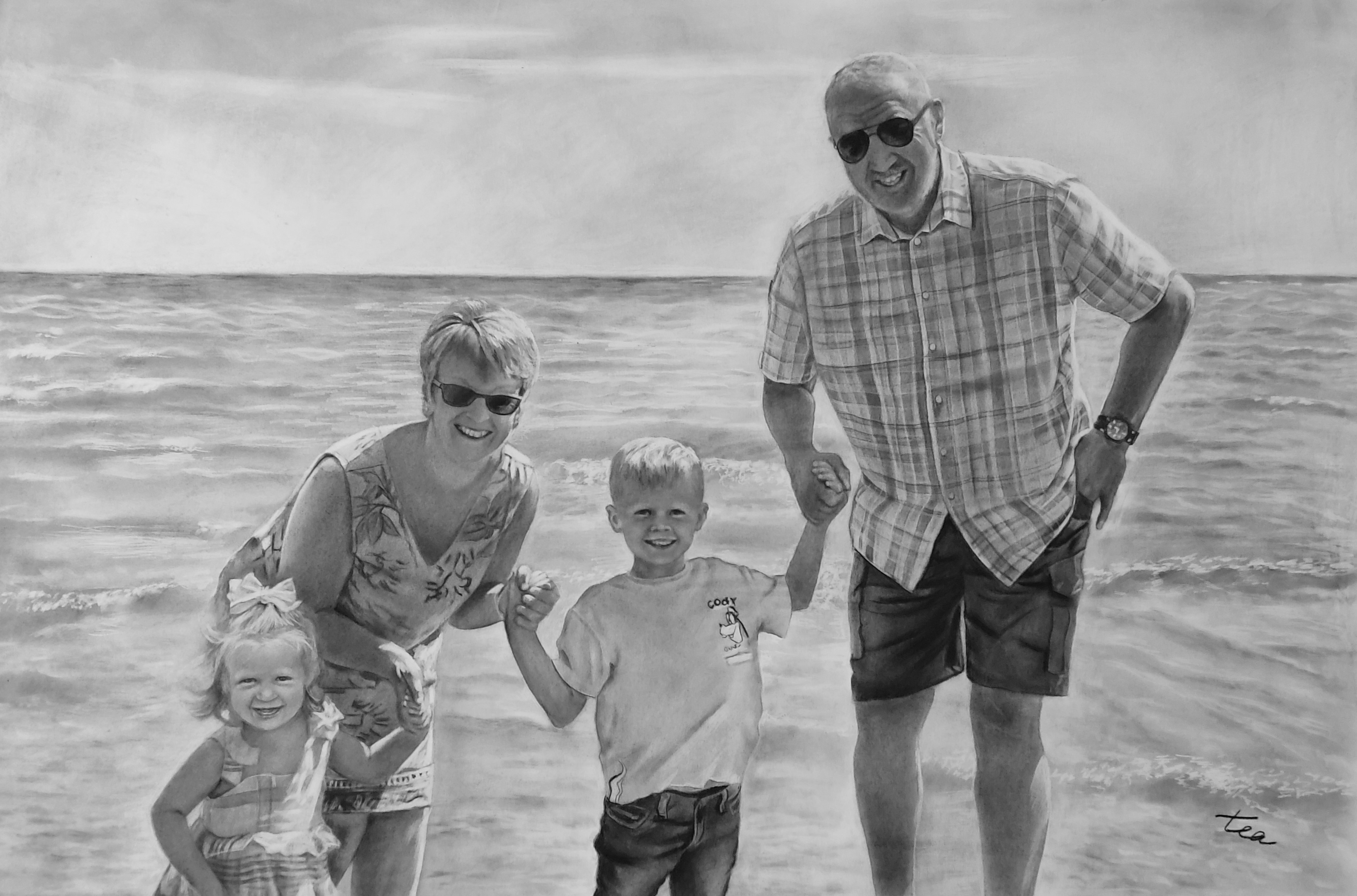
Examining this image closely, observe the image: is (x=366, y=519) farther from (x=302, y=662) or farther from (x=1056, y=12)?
(x=1056, y=12)

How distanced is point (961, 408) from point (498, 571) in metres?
1.12

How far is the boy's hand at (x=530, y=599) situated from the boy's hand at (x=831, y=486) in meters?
0.66

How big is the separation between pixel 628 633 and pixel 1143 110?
1.85 m

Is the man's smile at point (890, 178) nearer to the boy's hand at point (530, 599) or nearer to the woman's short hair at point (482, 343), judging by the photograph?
the woman's short hair at point (482, 343)

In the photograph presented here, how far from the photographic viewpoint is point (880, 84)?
2.71 meters

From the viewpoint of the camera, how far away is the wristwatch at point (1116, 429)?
110 inches

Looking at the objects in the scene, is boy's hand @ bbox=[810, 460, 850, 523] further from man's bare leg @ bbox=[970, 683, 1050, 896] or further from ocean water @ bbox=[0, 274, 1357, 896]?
man's bare leg @ bbox=[970, 683, 1050, 896]

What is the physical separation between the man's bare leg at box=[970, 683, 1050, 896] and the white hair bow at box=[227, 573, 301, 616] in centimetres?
158

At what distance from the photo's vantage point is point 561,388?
10.3 feet

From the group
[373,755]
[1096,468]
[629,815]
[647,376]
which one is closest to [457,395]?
[647,376]

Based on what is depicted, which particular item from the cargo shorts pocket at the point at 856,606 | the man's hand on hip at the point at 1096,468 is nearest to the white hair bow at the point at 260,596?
the cargo shorts pocket at the point at 856,606

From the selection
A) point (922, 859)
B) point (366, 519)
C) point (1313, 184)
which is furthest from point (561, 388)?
point (1313, 184)

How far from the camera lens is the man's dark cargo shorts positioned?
281 centimetres

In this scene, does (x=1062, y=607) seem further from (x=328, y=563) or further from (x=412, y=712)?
(x=328, y=563)
